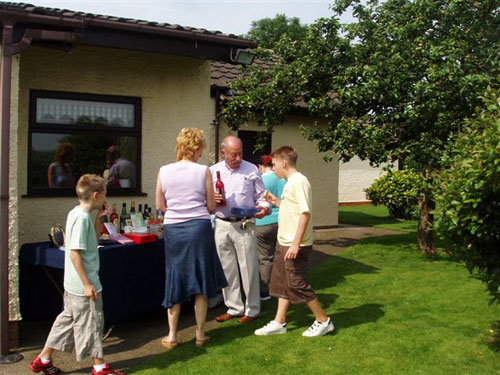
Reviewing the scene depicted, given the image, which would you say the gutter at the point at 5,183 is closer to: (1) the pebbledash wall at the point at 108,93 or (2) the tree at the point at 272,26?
(1) the pebbledash wall at the point at 108,93

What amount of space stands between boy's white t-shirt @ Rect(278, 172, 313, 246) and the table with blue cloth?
149 cm

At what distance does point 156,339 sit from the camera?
5.48m

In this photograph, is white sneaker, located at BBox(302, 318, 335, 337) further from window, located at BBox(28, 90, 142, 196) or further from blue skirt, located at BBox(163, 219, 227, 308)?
window, located at BBox(28, 90, 142, 196)

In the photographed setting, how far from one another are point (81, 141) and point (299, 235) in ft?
9.96

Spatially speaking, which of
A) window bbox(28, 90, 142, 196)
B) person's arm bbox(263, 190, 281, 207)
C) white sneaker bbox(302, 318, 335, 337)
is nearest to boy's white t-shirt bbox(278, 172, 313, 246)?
person's arm bbox(263, 190, 281, 207)

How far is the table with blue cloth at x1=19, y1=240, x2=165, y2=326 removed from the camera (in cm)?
534

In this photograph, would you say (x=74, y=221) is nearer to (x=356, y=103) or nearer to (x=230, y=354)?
(x=230, y=354)

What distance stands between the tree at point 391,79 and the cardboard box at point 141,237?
14.7 feet

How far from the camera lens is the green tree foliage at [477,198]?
167 inches

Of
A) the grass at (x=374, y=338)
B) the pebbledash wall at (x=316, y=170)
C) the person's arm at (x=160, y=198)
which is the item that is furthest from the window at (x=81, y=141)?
the pebbledash wall at (x=316, y=170)

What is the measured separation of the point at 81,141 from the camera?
6.46 m

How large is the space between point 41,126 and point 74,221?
2338 mm

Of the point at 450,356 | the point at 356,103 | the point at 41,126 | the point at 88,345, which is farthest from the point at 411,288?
the point at 41,126

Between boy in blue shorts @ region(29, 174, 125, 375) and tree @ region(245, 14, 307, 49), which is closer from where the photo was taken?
boy in blue shorts @ region(29, 174, 125, 375)
